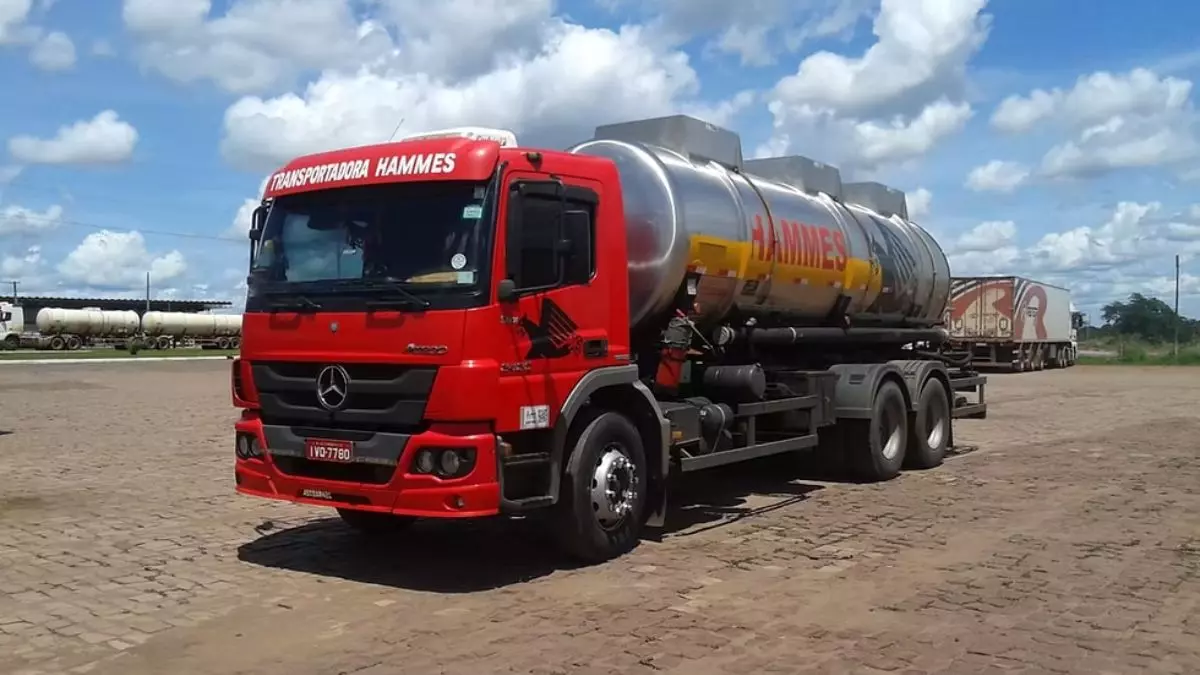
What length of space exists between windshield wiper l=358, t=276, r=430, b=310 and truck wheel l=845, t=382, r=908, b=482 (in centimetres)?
679

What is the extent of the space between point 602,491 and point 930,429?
24.0ft

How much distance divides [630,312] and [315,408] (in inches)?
119

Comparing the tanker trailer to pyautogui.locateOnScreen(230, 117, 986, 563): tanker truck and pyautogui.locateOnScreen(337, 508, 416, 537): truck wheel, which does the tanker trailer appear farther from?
pyautogui.locateOnScreen(230, 117, 986, 563): tanker truck

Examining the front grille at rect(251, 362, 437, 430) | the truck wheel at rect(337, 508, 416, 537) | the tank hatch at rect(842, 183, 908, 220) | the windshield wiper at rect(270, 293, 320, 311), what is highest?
the tank hatch at rect(842, 183, 908, 220)

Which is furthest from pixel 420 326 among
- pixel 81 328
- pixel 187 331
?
pixel 187 331

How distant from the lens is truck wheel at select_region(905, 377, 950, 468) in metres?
13.6

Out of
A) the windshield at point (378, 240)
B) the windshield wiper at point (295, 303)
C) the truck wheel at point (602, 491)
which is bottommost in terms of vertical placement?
the truck wheel at point (602, 491)

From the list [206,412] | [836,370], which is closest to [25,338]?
[206,412]

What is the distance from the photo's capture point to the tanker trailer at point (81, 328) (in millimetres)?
74062

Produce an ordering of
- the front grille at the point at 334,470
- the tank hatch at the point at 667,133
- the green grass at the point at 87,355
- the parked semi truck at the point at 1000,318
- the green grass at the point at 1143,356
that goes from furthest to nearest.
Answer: the green grass at the point at 1143,356 → the green grass at the point at 87,355 → the parked semi truck at the point at 1000,318 → the tank hatch at the point at 667,133 → the front grille at the point at 334,470

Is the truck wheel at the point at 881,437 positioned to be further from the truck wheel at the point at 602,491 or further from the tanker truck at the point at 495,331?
the truck wheel at the point at 602,491

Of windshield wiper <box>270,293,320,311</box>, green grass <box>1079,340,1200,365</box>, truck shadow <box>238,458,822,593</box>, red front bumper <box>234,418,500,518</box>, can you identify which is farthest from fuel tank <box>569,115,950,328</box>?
green grass <box>1079,340,1200,365</box>

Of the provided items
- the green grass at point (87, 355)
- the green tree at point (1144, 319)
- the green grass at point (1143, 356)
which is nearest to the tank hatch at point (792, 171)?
the green grass at point (87, 355)

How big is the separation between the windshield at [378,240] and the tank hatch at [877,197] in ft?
27.1
